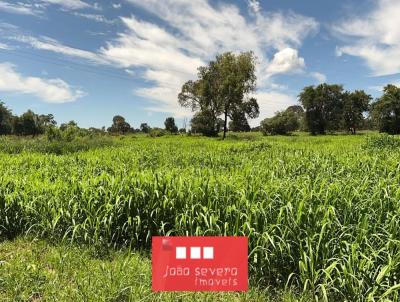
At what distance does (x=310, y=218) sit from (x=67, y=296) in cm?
311

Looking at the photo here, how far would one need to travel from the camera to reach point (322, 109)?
6912 centimetres

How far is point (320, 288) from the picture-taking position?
3.80 m

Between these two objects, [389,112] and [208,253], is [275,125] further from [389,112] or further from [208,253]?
[208,253]

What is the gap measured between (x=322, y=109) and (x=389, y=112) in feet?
43.6

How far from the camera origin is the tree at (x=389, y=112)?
189 ft

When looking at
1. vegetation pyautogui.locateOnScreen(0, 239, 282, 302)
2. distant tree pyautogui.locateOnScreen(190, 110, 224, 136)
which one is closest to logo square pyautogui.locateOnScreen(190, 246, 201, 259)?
vegetation pyautogui.locateOnScreen(0, 239, 282, 302)

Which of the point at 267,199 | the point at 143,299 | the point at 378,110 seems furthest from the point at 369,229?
the point at 378,110

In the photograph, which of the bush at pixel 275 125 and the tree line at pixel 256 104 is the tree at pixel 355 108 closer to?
the tree line at pixel 256 104

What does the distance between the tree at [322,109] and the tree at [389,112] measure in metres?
9.90

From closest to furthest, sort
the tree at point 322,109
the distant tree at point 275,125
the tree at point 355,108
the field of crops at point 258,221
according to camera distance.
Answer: the field of crops at point 258,221, the distant tree at point 275,125, the tree at point 322,109, the tree at point 355,108

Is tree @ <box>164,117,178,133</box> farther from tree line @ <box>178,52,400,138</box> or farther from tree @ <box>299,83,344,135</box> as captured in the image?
tree @ <box>299,83,344,135</box>

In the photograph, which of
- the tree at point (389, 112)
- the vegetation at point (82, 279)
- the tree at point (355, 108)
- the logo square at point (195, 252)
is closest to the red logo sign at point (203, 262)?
the logo square at point (195, 252)

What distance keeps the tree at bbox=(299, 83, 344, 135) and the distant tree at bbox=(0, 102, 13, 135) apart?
6932 centimetres

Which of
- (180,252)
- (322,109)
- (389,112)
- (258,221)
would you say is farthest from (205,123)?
(180,252)
